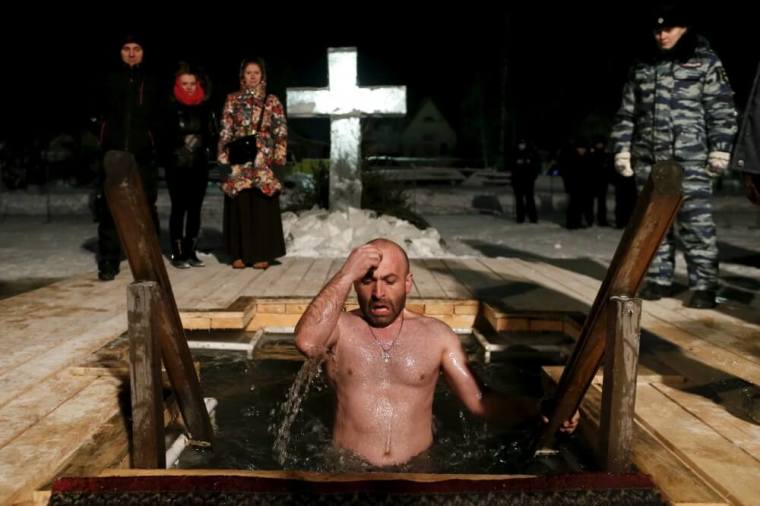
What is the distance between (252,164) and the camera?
668 cm

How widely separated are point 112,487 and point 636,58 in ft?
16.1

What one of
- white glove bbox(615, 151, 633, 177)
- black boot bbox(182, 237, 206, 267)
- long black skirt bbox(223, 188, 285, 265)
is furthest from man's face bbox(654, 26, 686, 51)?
black boot bbox(182, 237, 206, 267)

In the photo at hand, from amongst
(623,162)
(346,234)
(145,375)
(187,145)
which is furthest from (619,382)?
(346,234)

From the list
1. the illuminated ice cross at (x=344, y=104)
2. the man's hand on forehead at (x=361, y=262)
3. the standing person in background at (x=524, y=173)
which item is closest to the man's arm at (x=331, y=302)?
the man's hand on forehead at (x=361, y=262)

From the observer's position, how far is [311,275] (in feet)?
21.2

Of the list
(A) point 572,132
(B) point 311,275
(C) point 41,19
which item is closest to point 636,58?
(B) point 311,275

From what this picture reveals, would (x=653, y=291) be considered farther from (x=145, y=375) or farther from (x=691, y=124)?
(x=145, y=375)

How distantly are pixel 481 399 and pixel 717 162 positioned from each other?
10.0 feet

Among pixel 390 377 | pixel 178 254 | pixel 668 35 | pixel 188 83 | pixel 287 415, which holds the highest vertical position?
pixel 668 35

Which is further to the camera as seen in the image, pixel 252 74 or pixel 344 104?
pixel 344 104

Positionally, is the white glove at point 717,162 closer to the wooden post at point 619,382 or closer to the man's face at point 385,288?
the man's face at point 385,288

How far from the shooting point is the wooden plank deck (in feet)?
7.64

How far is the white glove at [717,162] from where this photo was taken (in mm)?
4809

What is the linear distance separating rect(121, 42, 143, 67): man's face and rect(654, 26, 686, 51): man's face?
431 cm
